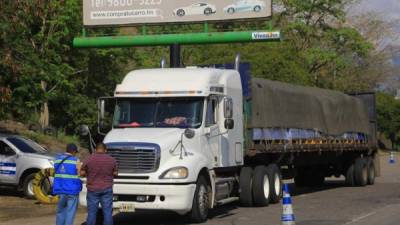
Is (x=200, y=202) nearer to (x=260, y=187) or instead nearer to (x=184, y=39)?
(x=260, y=187)

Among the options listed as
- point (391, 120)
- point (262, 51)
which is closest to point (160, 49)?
point (262, 51)

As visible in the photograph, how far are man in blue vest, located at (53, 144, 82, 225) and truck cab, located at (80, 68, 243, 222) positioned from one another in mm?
1639

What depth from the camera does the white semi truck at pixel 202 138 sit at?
A: 1405 centimetres

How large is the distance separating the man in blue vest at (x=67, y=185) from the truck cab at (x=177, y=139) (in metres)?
1.64

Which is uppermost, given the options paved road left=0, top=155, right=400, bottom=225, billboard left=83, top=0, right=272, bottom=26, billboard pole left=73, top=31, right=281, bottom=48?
billboard left=83, top=0, right=272, bottom=26

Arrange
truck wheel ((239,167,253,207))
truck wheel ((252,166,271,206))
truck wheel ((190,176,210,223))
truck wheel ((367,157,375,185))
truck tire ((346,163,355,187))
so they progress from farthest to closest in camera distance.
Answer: truck wheel ((367,157,375,185)) < truck tire ((346,163,355,187)) < truck wheel ((252,166,271,206)) < truck wheel ((239,167,253,207)) < truck wheel ((190,176,210,223))

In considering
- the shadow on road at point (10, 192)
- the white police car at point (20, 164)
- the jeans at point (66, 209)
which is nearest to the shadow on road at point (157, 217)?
the jeans at point (66, 209)

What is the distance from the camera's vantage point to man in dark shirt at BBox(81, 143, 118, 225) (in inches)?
499

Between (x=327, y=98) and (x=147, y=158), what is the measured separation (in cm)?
1144

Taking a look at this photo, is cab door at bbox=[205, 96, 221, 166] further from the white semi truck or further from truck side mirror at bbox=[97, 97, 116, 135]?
truck side mirror at bbox=[97, 97, 116, 135]

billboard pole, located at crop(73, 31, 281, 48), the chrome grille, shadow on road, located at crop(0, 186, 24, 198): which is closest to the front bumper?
the chrome grille

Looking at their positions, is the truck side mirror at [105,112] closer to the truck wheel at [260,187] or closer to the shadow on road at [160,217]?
the shadow on road at [160,217]

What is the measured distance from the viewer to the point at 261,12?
26906 mm

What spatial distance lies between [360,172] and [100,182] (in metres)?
16.3
